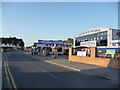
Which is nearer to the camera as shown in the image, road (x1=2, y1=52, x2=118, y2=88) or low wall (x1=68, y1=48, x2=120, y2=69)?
road (x1=2, y1=52, x2=118, y2=88)

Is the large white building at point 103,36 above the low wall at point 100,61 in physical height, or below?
above

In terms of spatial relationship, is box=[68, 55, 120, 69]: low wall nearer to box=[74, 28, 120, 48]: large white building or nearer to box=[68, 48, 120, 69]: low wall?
box=[68, 48, 120, 69]: low wall

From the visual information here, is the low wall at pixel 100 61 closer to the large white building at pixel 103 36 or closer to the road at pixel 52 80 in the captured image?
the road at pixel 52 80

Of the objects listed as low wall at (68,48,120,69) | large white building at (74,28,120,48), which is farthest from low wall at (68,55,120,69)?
large white building at (74,28,120,48)

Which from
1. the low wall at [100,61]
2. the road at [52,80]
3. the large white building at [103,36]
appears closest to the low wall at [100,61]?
the low wall at [100,61]

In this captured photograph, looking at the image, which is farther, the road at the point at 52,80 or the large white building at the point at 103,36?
the large white building at the point at 103,36

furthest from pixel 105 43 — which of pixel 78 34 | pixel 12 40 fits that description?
pixel 12 40

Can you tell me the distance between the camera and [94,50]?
60.5 feet

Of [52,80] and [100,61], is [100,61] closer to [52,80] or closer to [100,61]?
[100,61]

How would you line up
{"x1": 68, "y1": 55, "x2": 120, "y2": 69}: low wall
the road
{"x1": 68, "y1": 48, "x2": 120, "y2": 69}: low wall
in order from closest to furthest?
the road < {"x1": 68, "y1": 48, "x2": 120, "y2": 69}: low wall < {"x1": 68, "y1": 55, "x2": 120, "y2": 69}: low wall

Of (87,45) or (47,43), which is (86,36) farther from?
(87,45)

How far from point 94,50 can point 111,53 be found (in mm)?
2235

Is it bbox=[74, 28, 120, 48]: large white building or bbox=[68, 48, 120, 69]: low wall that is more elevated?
bbox=[74, 28, 120, 48]: large white building

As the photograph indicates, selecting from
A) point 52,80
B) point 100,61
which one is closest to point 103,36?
point 100,61
